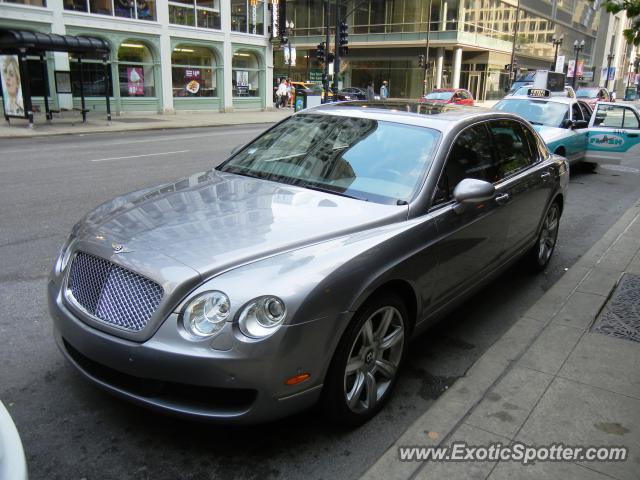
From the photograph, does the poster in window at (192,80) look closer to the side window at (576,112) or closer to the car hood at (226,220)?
the side window at (576,112)

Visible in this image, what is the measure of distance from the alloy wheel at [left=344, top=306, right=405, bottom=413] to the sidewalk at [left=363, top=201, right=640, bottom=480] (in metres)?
0.30

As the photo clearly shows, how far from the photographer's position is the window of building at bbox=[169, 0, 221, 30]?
2872 cm

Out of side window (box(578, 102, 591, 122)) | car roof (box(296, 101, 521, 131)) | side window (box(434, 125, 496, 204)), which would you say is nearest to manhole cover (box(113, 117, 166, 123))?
side window (box(578, 102, 591, 122))

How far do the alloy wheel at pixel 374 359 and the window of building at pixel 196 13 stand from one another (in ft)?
94.6

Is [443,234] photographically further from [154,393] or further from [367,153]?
[154,393]

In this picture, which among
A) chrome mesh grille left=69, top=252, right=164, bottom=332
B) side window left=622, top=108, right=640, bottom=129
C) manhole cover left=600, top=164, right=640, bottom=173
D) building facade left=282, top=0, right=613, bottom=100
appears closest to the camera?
chrome mesh grille left=69, top=252, right=164, bottom=332

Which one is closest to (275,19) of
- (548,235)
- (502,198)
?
(548,235)

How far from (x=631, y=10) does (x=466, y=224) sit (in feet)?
9.40

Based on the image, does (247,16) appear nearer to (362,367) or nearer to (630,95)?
(362,367)

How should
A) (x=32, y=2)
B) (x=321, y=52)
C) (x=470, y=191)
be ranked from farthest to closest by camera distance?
(x=321, y=52), (x=32, y=2), (x=470, y=191)

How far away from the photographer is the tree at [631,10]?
5023mm

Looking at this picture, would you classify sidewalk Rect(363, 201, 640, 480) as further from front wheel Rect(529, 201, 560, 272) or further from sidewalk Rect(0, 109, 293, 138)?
sidewalk Rect(0, 109, 293, 138)

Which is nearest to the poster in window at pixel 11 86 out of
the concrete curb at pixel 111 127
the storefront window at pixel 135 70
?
the concrete curb at pixel 111 127

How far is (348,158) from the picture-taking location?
396cm
